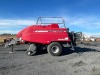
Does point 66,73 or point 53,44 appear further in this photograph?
point 53,44

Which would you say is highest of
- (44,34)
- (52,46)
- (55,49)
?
(44,34)

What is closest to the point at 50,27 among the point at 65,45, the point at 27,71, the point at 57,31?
the point at 57,31

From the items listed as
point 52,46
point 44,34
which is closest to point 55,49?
point 52,46

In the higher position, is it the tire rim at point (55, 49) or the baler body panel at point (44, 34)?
the baler body panel at point (44, 34)

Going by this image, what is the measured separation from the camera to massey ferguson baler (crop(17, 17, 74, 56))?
12875 mm

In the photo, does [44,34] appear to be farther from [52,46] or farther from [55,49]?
[55,49]

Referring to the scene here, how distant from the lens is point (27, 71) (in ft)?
25.9

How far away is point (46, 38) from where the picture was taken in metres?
A: 13.1

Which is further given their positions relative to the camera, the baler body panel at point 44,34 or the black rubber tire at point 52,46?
the baler body panel at point 44,34

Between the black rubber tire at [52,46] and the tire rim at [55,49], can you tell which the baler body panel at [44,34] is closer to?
Answer: the black rubber tire at [52,46]

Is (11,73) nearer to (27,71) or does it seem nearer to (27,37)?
(27,71)

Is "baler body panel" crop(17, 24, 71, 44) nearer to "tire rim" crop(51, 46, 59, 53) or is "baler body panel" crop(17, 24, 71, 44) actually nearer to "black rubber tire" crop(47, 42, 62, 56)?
"black rubber tire" crop(47, 42, 62, 56)

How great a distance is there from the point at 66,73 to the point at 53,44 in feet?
17.6

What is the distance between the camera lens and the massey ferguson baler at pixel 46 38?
507 inches
